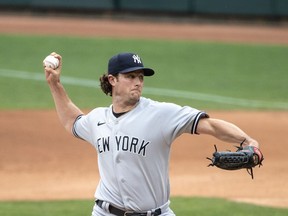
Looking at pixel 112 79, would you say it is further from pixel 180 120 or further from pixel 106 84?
pixel 180 120

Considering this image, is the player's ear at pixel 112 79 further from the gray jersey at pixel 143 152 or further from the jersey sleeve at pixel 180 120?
the jersey sleeve at pixel 180 120

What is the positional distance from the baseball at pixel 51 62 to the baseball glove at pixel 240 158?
5.39 ft

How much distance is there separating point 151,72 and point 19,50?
58.6 ft

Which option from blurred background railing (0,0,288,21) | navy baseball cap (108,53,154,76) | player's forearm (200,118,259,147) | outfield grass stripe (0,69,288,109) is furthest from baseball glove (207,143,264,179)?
blurred background railing (0,0,288,21)

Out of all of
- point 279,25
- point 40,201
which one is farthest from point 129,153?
point 279,25

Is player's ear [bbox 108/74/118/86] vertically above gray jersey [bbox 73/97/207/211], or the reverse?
player's ear [bbox 108/74/118/86]

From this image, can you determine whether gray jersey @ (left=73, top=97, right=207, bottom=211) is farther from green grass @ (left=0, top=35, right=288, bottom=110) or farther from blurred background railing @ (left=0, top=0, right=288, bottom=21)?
blurred background railing @ (left=0, top=0, right=288, bottom=21)

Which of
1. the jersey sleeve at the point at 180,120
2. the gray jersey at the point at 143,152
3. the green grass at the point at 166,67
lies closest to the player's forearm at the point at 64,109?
the gray jersey at the point at 143,152

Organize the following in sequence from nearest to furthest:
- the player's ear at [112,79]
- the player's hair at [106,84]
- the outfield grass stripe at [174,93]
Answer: the player's ear at [112,79]
the player's hair at [106,84]
the outfield grass stripe at [174,93]

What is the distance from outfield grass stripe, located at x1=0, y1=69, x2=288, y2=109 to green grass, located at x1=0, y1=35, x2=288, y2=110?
15cm

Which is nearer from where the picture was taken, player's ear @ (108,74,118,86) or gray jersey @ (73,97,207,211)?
gray jersey @ (73,97,207,211)

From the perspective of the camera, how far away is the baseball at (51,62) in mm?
6918

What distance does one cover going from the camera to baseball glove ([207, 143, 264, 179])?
229 inches

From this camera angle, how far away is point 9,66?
21516mm
